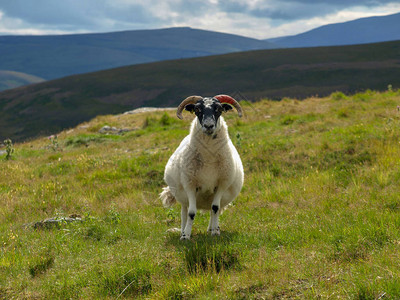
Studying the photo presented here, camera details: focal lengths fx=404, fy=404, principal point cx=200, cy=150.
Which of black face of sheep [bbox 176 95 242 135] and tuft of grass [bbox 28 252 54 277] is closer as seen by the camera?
tuft of grass [bbox 28 252 54 277]

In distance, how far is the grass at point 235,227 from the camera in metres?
5.62

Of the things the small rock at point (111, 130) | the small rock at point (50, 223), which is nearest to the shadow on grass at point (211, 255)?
the small rock at point (50, 223)

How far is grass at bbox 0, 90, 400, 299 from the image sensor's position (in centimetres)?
562

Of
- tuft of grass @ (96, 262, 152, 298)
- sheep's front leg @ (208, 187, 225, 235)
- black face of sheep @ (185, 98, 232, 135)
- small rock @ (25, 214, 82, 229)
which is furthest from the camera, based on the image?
small rock @ (25, 214, 82, 229)

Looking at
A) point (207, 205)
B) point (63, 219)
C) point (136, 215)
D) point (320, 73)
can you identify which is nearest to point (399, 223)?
point (207, 205)

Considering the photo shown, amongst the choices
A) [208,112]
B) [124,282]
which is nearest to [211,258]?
[124,282]

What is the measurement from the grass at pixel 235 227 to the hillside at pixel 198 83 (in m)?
53.0

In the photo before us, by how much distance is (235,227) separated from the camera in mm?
8742

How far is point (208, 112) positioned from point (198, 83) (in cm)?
8616

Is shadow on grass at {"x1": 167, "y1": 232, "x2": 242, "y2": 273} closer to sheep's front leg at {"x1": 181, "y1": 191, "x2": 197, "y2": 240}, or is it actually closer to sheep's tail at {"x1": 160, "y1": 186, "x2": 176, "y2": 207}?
sheep's front leg at {"x1": 181, "y1": 191, "x2": 197, "y2": 240}

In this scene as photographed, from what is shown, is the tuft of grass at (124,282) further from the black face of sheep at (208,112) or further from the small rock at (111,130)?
the small rock at (111,130)

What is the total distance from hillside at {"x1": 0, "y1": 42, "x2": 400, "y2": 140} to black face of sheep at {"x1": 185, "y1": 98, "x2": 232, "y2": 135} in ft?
195

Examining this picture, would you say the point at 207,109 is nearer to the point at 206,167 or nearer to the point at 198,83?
the point at 206,167

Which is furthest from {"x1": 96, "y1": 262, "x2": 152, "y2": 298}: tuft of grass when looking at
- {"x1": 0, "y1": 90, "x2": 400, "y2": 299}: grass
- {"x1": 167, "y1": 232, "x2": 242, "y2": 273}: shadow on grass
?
{"x1": 167, "y1": 232, "x2": 242, "y2": 273}: shadow on grass
